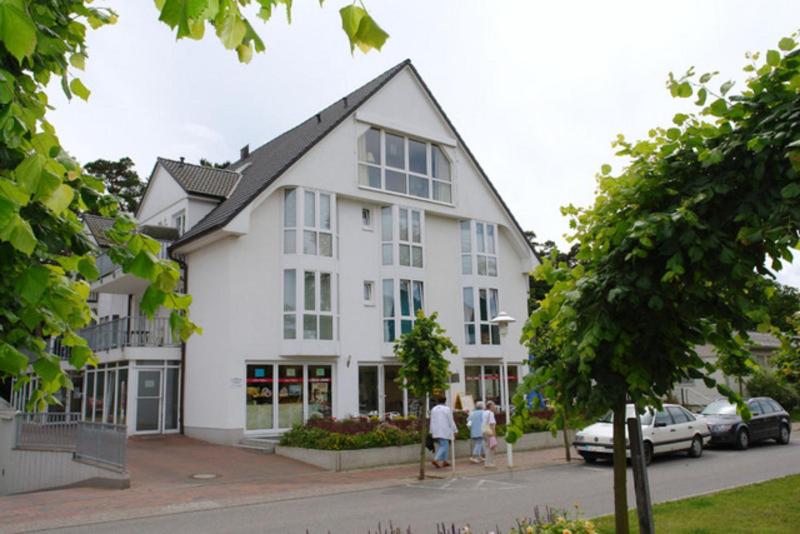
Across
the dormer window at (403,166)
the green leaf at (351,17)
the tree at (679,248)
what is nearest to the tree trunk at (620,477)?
the tree at (679,248)

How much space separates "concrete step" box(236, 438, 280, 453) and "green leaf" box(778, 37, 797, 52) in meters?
18.0

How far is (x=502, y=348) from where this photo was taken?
28.0 metres

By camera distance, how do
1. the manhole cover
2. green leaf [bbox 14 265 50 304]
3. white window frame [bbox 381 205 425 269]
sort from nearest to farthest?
1. green leaf [bbox 14 265 50 304]
2. the manhole cover
3. white window frame [bbox 381 205 425 269]

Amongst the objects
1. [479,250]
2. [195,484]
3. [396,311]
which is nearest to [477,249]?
[479,250]

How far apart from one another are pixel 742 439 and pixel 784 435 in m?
2.79

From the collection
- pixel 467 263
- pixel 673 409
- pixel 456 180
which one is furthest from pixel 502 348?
pixel 673 409

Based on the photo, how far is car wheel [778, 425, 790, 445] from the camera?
23.3m

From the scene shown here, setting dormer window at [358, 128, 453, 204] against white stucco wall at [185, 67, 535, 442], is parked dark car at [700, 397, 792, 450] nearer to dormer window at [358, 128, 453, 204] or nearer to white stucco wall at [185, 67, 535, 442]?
white stucco wall at [185, 67, 535, 442]

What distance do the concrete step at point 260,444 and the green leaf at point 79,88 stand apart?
59.1 feet

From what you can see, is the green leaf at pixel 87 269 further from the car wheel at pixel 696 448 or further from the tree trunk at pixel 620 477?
the car wheel at pixel 696 448

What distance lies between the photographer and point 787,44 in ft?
15.2

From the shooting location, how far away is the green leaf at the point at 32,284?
2.26 m

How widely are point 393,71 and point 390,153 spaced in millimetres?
3536

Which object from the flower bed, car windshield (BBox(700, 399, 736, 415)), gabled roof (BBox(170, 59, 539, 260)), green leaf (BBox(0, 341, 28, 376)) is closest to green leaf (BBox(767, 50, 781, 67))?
green leaf (BBox(0, 341, 28, 376))
